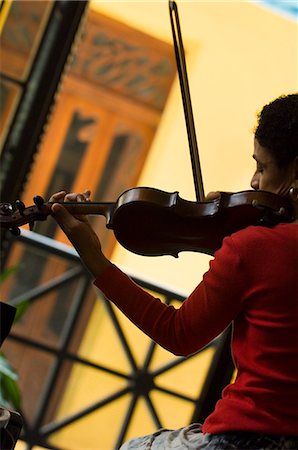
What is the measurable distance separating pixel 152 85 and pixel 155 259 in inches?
33.8

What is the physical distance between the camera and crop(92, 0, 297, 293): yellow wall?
3.44 metres

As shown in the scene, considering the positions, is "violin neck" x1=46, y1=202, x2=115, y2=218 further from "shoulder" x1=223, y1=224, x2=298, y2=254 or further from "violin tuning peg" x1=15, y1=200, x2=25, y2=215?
"shoulder" x1=223, y1=224, x2=298, y2=254

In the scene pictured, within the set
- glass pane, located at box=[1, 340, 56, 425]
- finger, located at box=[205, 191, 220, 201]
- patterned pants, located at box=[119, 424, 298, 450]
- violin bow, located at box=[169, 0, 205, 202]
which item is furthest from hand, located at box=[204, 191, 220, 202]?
glass pane, located at box=[1, 340, 56, 425]

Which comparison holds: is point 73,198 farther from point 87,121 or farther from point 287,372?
point 87,121

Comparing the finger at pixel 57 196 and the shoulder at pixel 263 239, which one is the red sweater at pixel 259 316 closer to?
the shoulder at pixel 263 239

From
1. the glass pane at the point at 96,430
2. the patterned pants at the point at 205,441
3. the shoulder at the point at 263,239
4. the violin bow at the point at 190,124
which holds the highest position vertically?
the violin bow at the point at 190,124

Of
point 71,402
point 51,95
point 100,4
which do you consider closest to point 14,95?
point 51,95

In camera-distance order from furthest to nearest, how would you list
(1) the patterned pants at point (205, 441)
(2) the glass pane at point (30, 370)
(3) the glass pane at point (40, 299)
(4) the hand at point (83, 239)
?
(3) the glass pane at point (40, 299)
(2) the glass pane at point (30, 370)
(4) the hand at point (83, 239)
(1) the patterned pants at point (205, 441)

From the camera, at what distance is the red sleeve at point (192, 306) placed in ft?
4.49

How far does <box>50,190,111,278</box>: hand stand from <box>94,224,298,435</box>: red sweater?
0.18 m

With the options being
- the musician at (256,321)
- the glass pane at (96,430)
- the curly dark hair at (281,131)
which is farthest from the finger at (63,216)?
the glass pane at (96,430)

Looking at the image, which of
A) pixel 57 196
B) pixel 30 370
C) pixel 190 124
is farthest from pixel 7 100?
pixel 57 196

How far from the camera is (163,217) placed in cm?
159

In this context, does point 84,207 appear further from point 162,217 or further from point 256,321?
point 256,321
